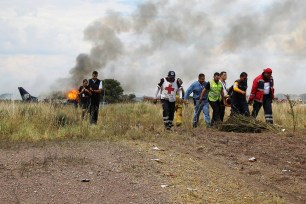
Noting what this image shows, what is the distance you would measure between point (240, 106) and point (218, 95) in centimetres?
71

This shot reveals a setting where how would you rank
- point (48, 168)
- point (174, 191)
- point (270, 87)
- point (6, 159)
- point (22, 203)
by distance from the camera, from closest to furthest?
point (22, 203), point (174, 191), point (48, 168), point (6, 159), point (270, 87)

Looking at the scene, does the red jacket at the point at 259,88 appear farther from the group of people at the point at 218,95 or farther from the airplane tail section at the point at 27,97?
the airplane tail section at the point at 27,97

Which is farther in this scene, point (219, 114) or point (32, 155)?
point (219, 114)

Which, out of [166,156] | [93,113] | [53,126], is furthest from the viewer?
[93,113]

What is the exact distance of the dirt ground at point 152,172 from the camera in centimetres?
634

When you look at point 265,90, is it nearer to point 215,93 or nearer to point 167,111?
point 215,93

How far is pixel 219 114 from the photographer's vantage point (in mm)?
14703

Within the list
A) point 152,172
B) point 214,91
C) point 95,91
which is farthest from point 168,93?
point 152,172

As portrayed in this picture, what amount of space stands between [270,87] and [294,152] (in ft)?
14.2

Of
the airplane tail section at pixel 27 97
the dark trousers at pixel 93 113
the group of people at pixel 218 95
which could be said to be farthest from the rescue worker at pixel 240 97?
the airplane tail section at pixel 27 97

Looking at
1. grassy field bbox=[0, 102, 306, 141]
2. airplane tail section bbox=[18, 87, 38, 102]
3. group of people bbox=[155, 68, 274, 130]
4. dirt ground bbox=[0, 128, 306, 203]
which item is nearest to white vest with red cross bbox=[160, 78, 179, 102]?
group of people bbox=[155, 68, 274, 130]

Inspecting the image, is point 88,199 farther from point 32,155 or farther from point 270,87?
point 270,87

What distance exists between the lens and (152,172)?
745 centimetres

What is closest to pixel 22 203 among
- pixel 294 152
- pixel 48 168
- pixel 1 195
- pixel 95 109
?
pixel 1 195
